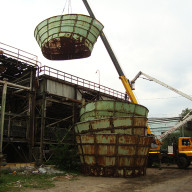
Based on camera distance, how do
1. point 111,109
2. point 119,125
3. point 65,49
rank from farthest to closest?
1. point 65,49
2. point 111,109
3. point 119,125

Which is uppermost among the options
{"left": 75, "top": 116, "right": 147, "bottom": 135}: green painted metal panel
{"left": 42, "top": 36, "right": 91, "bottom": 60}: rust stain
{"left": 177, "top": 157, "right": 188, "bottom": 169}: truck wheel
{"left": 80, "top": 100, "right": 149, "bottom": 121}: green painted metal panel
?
{"left": 42, "top": 36, "right": 91, "bottom": 60}: rust stain

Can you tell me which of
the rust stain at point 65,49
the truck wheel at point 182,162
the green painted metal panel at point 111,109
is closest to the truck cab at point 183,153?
the truck wheel at point 182,162

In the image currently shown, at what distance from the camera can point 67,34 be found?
626 inches

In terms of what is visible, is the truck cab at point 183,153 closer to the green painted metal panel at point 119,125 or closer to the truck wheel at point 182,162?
the truck wheel at point 182,162

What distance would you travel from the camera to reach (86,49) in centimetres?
1759

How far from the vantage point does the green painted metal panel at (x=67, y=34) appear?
15.7 metres

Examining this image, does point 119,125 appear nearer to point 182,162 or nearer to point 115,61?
point 182,162

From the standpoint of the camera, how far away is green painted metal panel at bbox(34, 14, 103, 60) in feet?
51.5

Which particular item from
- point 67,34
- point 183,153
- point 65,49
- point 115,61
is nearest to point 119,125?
point 67,34

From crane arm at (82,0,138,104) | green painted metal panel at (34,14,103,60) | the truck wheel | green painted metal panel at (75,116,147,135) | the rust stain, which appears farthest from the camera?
crane arm at (82,0,138,104)

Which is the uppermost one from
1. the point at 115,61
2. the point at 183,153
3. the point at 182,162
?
the point at 115,61

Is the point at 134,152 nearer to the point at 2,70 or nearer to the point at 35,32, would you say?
the point at 35,32

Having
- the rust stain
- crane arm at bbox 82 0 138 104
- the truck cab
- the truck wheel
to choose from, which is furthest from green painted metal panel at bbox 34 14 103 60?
the truck wheel

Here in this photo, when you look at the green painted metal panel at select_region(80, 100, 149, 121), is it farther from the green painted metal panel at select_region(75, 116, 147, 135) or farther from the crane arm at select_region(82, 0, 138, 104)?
the crane arm at select_region(82, 0, 138, 104)
